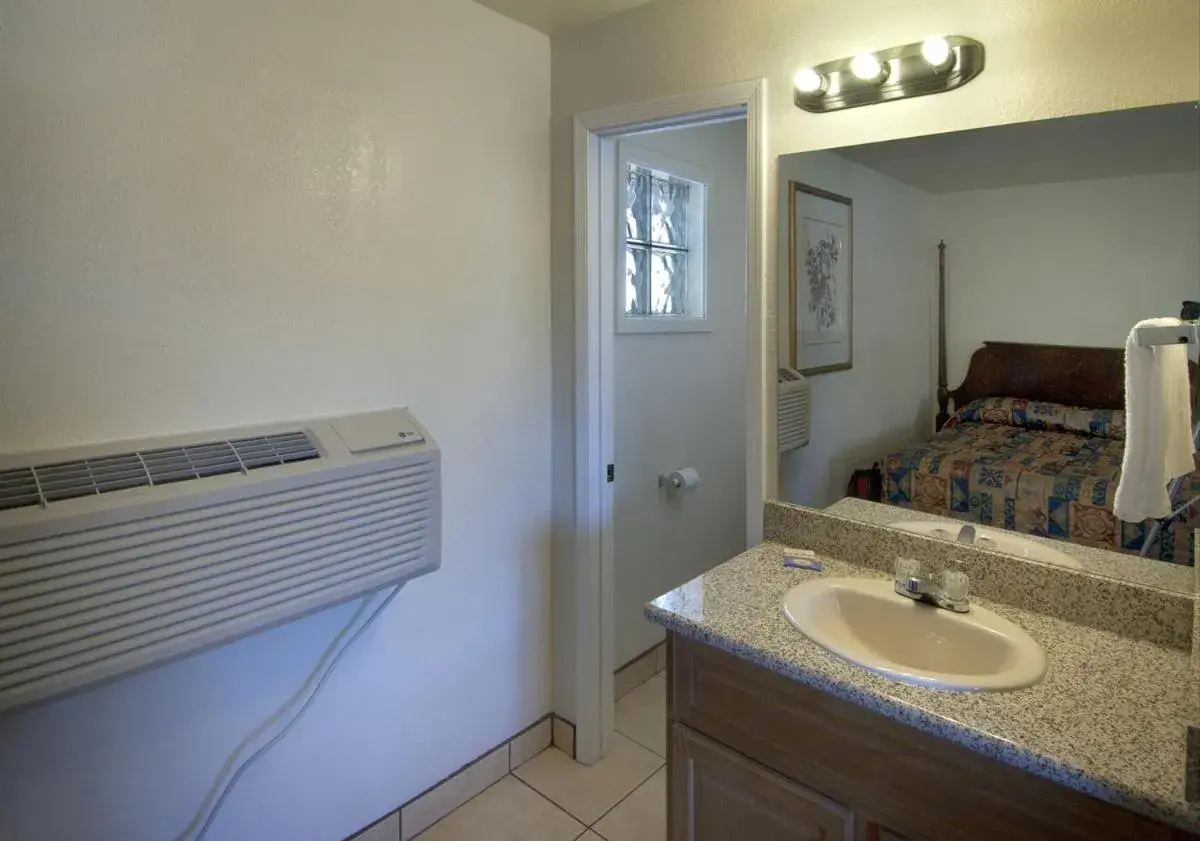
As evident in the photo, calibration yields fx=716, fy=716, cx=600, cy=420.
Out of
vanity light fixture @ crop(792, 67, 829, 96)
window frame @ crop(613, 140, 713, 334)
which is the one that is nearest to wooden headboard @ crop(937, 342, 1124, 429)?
vanity light fixture @ crop(792, 67, 829, 96)

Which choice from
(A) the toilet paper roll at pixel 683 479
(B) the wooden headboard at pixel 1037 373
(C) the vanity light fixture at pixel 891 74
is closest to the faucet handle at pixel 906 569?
(B) the wooden headboard at pixel 1037 373

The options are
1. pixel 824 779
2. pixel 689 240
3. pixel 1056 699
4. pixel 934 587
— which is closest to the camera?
pixel 1056 699

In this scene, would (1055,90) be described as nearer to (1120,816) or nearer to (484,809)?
(1120,816)

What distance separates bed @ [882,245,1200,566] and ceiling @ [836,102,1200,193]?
328 mm

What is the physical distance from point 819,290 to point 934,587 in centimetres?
75

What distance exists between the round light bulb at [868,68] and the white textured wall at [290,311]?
3.18ft

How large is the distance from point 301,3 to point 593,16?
30.7 inches

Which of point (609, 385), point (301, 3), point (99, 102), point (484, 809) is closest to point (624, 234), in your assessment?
point (609, 385)

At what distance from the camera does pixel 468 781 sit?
213cm

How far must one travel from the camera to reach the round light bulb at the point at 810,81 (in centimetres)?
159

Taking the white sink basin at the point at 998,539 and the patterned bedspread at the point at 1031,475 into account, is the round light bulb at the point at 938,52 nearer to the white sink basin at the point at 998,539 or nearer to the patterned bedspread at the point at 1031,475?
the patterned bedspread at the point at 1031,475

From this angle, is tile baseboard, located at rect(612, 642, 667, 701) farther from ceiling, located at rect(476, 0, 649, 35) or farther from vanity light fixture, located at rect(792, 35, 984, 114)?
ceiling, located at rect(476, 0, 649, 35)

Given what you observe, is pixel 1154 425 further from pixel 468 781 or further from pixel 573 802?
pixel 468 781

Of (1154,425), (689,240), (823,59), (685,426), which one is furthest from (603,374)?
(1154,425)
